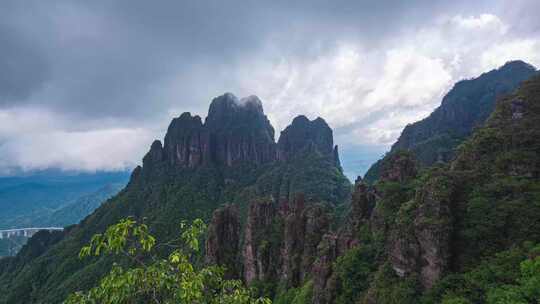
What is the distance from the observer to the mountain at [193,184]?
396 feet

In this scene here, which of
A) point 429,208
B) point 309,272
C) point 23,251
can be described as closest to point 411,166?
point 429,208

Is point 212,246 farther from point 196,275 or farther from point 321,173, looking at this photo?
point 321,173

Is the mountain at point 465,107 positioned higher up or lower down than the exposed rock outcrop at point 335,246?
higher up

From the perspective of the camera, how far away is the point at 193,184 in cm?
15125

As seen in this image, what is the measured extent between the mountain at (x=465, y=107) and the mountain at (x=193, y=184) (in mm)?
34554

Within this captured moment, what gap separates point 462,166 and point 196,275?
3347 centimetres

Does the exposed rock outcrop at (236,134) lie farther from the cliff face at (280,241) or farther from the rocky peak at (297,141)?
the cliff face at (280,241)

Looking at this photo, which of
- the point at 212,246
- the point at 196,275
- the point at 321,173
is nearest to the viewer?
the point at 196,275

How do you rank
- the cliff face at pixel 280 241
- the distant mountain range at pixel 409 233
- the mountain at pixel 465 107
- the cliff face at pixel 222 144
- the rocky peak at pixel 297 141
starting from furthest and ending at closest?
the rocky peak at pixel 297 141 < the cliff face at pixel 222 144 < the mountain at pixel 465 107 < the cliff face at pixel 280 241 < the distant mountain range at pixel 409 233

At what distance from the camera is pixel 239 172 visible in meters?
166

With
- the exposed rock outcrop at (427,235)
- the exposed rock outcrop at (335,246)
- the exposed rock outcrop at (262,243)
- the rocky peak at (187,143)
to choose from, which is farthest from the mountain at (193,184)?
the exposed rock outcrop at (427,235)

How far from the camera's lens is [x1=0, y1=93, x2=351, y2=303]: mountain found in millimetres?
120812

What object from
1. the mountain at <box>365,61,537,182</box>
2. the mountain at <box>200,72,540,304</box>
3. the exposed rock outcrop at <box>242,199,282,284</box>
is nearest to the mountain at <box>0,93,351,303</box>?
the mountain at <box>365,61,537,182</box>

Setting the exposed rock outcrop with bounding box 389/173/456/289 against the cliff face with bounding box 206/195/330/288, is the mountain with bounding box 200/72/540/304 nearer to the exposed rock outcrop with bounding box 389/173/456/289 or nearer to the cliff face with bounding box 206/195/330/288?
the exposed rock outcrop with bounding box 389/173/456/289
